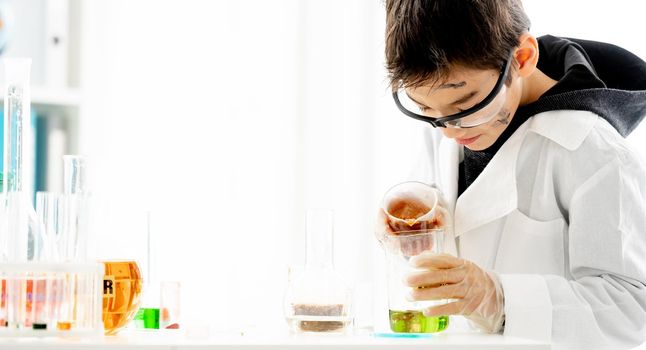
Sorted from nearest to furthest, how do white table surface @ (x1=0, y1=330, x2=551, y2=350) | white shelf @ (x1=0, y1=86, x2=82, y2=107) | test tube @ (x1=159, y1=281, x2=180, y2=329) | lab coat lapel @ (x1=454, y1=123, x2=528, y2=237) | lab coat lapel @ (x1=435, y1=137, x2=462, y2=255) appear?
1. white table surface @ (x1=0, y1=330, x2=551, y2=350)
2. test tube @ (x1=159, y1=281, x2=180, y2=329)
3. lab coat lapel @ (x1=454, y1=123, x2=528, y2=237)
4. lab coat lapel @ (x1=435, y1=137, x2=462, y2=255)
5. white shelf @ (x1=0, y1=86, x2=82, y2=107)

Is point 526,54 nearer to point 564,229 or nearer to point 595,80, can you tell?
point 595,80

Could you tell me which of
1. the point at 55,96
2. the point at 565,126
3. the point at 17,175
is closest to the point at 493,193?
the point at 565,126

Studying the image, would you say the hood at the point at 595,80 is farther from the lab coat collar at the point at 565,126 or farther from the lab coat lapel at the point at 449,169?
the lab coat lapel at the point at 449,169

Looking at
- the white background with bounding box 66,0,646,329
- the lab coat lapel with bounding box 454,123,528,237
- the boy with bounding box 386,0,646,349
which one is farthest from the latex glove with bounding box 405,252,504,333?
the white background with bounding box 66,0,646,329

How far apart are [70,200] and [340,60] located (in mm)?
1966

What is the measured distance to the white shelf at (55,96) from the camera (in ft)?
8.99

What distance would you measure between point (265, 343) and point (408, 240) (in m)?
0.28

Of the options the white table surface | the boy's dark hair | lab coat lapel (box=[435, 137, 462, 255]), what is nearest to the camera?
the white table surface

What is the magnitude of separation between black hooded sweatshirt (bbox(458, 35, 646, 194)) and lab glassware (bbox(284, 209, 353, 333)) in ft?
1.84

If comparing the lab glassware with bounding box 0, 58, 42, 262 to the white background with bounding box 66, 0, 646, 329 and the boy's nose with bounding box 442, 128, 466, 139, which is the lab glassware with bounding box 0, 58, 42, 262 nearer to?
the boy's nose with bounding box 442, 128, 466, 139

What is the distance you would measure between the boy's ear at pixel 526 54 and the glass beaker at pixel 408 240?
0.28 m

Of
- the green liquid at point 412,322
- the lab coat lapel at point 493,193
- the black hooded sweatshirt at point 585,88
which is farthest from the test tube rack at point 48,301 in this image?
the black hooded sweatshirt at point 585,88

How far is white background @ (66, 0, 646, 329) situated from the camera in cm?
278

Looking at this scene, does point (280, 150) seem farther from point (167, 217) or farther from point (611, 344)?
point (611, 344)
